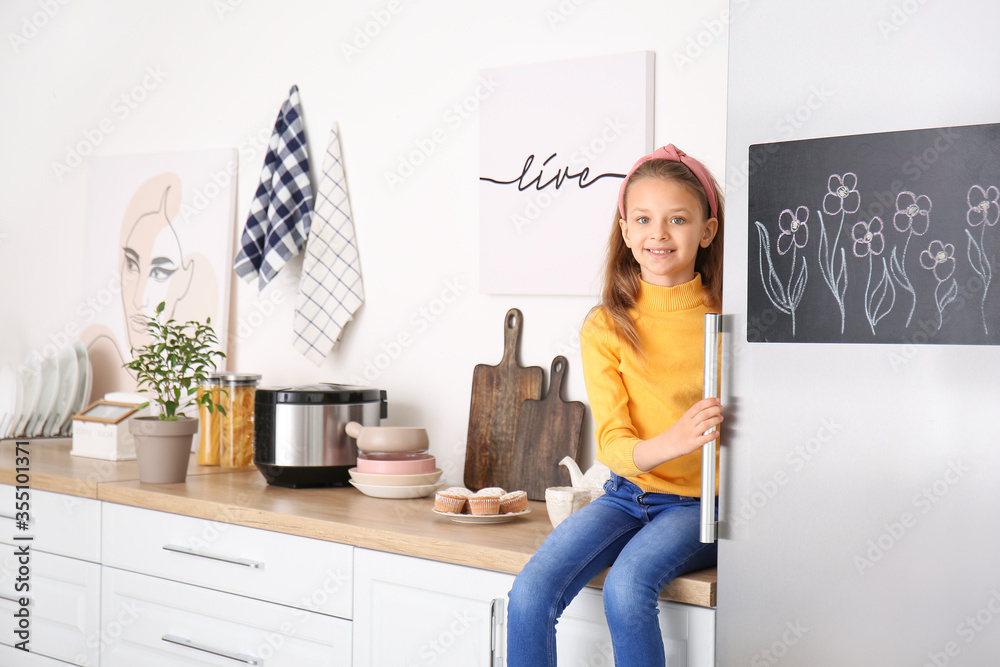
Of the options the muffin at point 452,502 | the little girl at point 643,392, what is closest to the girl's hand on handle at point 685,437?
the little girl at point 643,392

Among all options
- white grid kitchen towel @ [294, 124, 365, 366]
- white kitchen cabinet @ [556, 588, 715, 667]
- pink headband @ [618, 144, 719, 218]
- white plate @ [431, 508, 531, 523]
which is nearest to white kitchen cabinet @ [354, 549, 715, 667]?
white kitchen cabinet @ [556, 588, 715, 667]

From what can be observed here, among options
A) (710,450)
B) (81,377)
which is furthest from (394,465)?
(81,377)

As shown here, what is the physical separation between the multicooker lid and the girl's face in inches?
32.7

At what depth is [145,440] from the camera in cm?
207

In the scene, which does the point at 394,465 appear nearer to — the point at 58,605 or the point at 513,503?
the point at 513,503

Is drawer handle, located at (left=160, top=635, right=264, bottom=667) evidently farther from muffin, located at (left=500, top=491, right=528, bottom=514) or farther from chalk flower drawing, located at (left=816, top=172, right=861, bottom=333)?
chalk flower drawing, located at (left=816, top=172, right=861, bottom=333)

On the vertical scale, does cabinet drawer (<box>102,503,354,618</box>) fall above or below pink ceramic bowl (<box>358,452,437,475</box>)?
below

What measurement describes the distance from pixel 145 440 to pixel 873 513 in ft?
5.13

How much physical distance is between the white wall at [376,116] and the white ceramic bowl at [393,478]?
184 millimetres

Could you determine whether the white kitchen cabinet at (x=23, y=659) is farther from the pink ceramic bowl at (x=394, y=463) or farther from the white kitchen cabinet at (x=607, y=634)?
the white kitchen cabinet at (x=607, y=634)

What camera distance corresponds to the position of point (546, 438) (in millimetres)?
1939

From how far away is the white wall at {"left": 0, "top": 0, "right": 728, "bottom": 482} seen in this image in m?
1.93

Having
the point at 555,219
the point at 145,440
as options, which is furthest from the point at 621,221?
the point at 145,440

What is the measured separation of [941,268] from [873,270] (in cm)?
7
